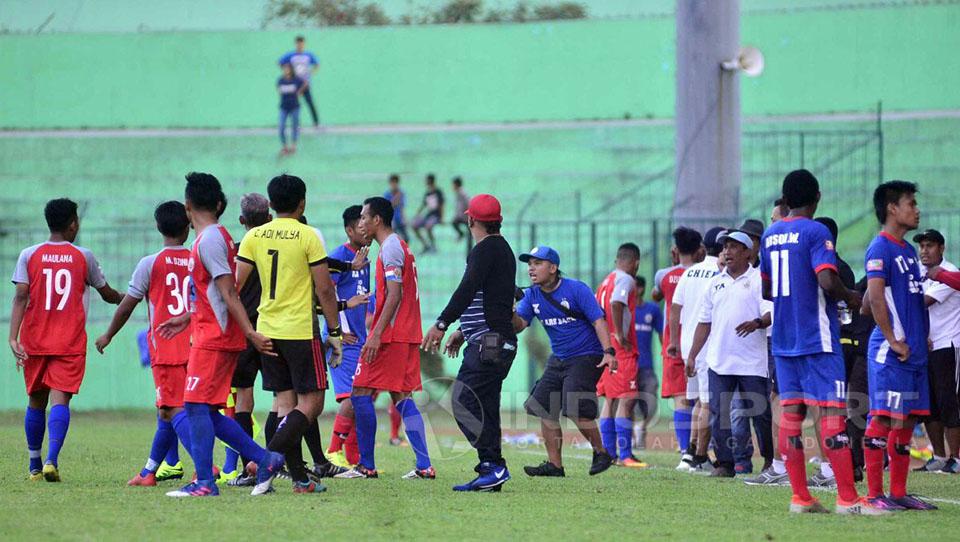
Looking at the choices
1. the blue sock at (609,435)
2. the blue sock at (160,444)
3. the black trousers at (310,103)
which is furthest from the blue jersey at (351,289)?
the black trousers at (310,103)

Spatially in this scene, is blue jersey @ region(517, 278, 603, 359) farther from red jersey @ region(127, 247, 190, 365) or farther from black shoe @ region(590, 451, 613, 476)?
red jersey @ region(127, 247, 190, 365)

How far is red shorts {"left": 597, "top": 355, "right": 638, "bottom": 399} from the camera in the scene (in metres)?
13.2

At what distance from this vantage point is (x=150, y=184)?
27.9 metres

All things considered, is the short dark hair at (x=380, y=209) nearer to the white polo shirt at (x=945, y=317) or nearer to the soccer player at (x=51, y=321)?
the soccer player at (x=51, y=321)

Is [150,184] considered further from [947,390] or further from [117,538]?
[117,538]

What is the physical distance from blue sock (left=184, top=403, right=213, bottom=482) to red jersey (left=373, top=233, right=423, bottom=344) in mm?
1696

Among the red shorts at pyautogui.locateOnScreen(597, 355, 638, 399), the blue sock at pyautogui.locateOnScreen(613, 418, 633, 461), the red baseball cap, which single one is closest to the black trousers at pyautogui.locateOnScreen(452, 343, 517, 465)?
the red baseball cap

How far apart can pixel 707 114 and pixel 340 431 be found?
709 cm

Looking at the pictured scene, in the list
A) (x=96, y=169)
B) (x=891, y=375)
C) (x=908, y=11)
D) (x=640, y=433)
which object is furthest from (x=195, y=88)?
(x=891, y=375)

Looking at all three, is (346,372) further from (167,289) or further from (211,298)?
(211,298)

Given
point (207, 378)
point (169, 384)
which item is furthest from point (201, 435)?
point (169, 384)

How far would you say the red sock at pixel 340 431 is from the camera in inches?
432

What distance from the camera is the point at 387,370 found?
10.1 metres

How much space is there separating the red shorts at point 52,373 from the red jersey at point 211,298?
192 cm
